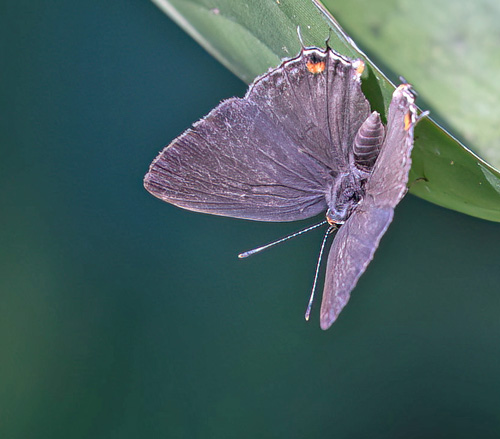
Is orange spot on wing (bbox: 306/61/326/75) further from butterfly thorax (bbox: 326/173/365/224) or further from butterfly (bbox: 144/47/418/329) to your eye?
butterfly thorax (bbox: 326/173/365/224)

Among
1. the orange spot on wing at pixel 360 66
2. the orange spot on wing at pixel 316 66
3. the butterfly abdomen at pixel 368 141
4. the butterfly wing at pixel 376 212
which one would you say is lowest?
the butterfly wing at pixel 376 212

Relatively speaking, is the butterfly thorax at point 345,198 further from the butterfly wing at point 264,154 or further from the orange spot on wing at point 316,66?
the orange spot on wing at point 316,66

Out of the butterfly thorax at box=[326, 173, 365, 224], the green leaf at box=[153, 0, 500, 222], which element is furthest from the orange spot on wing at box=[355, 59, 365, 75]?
the butterfly thorax at box=[326, 173, 365, 224]

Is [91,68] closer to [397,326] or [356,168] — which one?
[356,168]

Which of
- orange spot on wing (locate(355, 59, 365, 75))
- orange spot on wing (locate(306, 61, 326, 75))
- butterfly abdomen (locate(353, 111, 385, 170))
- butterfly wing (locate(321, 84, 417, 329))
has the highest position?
orange spot on wing (locate(355, 59, 365, 75))

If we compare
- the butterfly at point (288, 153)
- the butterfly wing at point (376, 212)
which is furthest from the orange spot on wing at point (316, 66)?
the butterfly wing at point (376, 212)

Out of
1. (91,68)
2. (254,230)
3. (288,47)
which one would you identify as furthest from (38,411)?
(288,47)
